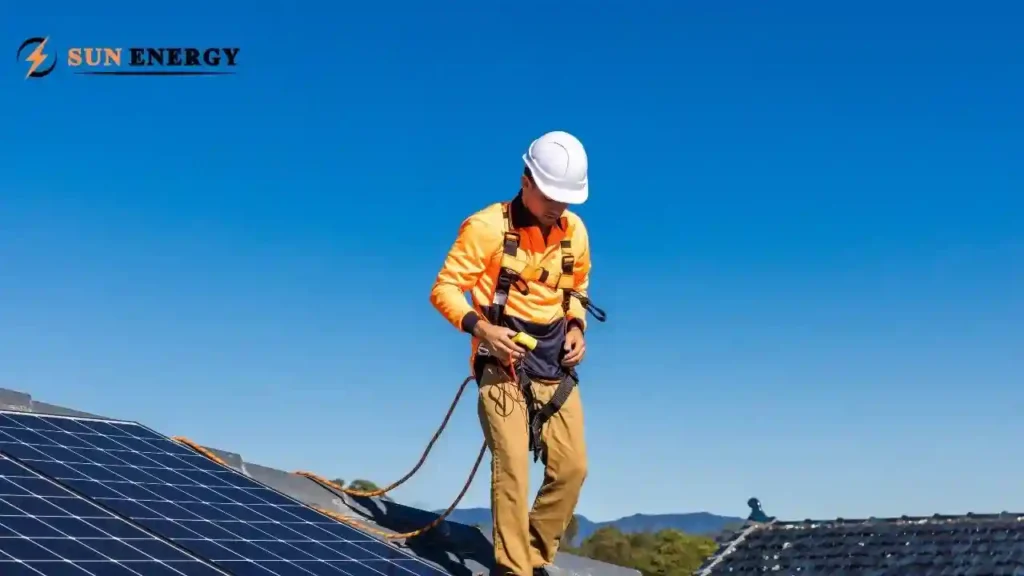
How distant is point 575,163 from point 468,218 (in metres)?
0.72

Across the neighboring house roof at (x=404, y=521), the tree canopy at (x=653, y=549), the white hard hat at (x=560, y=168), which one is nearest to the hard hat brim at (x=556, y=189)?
the white hard hat at (x=560, y=168)

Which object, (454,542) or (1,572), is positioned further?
(454,542)

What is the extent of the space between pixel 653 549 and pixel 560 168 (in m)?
65.4

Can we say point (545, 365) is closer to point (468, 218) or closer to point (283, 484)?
point (468, 218)

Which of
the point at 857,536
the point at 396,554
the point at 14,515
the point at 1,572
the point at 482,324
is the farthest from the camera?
the point at 857,536

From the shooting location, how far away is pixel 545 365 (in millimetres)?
8414

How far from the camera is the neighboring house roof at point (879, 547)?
20812mm

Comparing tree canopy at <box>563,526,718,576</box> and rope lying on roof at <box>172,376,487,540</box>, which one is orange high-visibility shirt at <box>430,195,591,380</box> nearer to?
rope lying on roof at <box>172,376,487,540</box>

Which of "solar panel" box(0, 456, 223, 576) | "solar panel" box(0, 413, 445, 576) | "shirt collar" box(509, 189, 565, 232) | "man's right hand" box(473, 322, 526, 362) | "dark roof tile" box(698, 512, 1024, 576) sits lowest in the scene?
"solar panel" box(0, 456, 223, 576)

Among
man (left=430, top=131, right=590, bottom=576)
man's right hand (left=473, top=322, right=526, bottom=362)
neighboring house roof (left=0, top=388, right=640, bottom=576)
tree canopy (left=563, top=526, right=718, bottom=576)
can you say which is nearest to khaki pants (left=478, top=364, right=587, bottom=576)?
man (left=430, top=131, right=590, bottom=576)

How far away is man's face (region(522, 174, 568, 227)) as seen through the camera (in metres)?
8.17

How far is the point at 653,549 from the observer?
7150 cm

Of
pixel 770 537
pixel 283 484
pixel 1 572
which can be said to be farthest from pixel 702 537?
pixel 1 572

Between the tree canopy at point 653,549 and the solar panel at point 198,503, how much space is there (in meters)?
45.1
